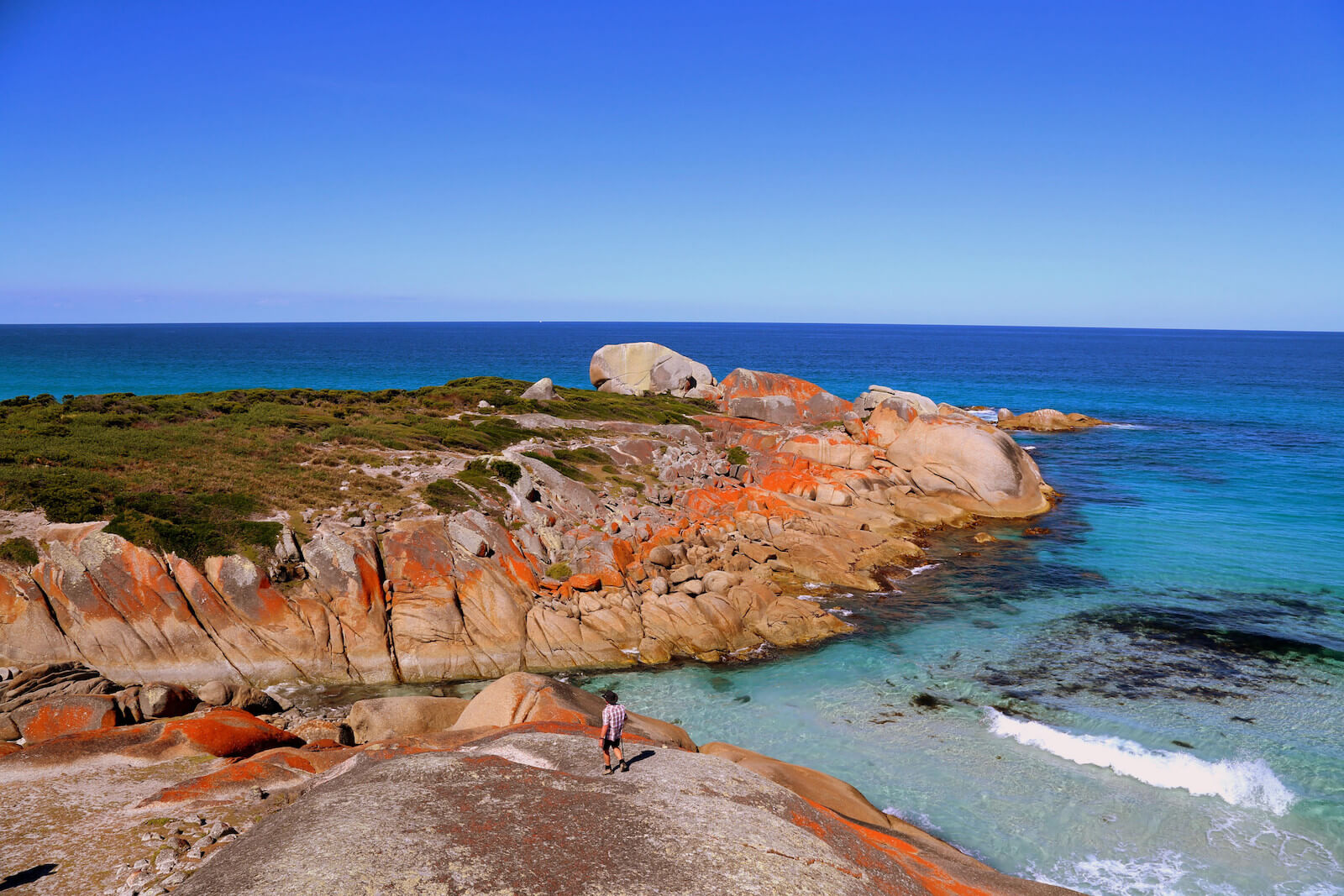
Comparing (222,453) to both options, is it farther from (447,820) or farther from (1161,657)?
(1161,657)

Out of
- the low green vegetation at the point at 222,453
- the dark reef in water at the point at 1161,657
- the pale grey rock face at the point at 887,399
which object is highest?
the pale grey rock face at the point at 887,399

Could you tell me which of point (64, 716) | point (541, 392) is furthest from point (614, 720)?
point (541, 392)

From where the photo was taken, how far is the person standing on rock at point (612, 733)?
42.7ft

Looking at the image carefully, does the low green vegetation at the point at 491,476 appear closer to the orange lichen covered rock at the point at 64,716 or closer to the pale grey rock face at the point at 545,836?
the orange lichen covered rock at the point at 64,716

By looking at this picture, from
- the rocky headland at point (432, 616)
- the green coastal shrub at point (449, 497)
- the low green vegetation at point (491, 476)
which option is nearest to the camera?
the rocky headland at point (432, 616)

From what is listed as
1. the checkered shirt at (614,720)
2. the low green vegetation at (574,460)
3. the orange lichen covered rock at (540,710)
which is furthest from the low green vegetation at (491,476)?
the checkered shirt at (614,720)

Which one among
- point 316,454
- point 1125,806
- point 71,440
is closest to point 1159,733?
point 1125,806

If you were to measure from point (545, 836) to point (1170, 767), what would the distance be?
57.7 ft

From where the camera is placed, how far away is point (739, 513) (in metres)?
36.8

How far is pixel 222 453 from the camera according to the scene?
107ft

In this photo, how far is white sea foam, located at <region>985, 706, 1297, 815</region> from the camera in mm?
18219

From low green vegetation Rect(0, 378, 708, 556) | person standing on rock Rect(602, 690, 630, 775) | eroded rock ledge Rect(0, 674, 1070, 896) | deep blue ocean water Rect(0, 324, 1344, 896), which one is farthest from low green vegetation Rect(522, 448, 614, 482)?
person standing on rock Rect(602, 690, 630, 775)

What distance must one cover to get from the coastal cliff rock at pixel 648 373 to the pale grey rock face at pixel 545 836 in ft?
170

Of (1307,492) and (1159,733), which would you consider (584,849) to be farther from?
(1307,492)
